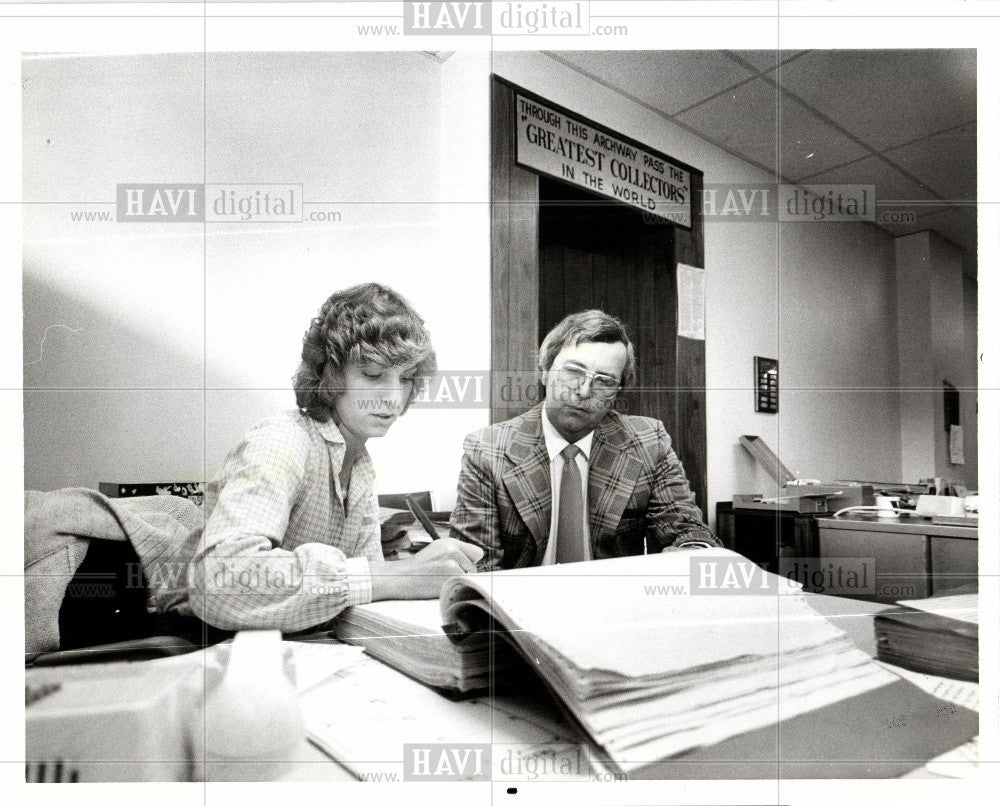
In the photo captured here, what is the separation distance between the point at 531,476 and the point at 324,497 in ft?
0.90

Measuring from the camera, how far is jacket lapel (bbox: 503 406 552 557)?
0.88m

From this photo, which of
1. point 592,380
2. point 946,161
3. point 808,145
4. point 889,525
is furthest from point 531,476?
point 946,161

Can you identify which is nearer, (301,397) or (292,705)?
(292,705)

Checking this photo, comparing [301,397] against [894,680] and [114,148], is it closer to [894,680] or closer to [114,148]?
[114,148]

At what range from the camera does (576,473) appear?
2.88 ft

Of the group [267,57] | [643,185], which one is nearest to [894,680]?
[643,185]

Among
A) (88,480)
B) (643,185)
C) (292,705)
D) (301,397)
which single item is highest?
(643,185)

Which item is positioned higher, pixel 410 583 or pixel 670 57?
pixel 670 57

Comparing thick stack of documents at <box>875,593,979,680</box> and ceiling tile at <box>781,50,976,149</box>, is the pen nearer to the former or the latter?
thick stack of documents at <box>875,593,979,680</box>

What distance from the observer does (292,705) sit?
2.39ft

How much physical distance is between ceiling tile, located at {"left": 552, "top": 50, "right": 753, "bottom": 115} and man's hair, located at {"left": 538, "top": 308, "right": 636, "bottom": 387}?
308mm

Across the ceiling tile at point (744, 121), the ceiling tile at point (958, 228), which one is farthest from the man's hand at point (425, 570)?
the ceiling tile at point (958, 228)

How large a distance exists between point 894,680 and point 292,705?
0.71 m

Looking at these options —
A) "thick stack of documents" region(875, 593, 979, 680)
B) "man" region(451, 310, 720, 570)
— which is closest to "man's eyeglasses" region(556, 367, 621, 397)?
"man" region(451, 310, 720, 570)
